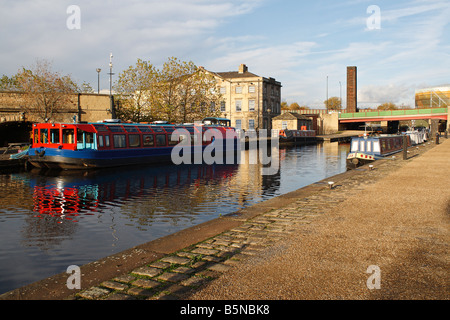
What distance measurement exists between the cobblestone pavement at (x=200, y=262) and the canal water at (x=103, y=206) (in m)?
2.51

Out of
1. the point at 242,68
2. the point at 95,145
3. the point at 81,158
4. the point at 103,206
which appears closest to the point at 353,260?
the point at 103,206

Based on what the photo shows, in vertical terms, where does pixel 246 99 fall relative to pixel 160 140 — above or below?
above

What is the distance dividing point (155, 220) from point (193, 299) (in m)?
6.53

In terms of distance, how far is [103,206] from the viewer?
41.5ft

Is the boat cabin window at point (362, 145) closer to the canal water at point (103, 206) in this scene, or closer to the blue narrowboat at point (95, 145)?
the canal water at point (103, 206)

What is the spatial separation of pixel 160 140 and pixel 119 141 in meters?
3.92

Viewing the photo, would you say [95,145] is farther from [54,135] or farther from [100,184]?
[100,184]

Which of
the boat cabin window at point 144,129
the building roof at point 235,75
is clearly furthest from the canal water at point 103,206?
the building roof at point 235,75

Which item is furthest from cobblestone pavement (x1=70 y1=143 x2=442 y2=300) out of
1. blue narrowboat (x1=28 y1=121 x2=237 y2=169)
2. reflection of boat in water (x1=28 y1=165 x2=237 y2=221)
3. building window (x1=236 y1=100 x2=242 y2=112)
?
building window (x1=236 y1=100 x2=242 y2=112)

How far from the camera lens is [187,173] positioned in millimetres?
21828

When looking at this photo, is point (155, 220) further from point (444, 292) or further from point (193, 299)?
point (444, 292)

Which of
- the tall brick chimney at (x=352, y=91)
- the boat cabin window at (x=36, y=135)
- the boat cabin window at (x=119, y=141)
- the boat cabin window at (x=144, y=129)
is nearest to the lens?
the boat cabin window at (x=36, y=135)

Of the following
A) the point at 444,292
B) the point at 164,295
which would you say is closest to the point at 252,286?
the point at 164,295

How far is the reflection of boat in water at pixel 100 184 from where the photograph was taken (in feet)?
41.7
